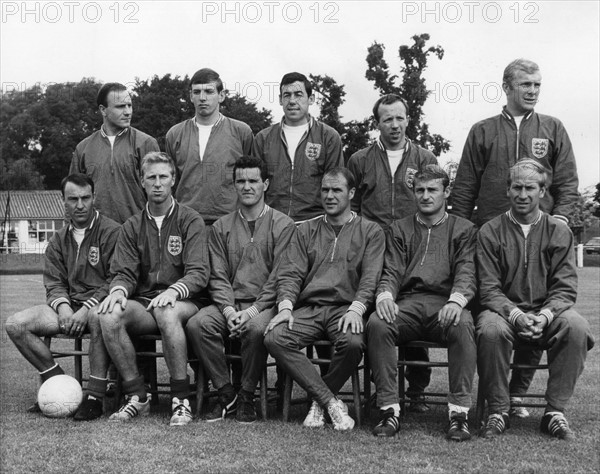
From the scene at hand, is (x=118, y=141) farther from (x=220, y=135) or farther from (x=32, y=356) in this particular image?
(x=32, y=356)

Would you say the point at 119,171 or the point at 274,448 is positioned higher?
the point at 119,171

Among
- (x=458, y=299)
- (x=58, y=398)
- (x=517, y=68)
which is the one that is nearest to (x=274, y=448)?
(x=458, y=299)

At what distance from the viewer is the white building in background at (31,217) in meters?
58.4

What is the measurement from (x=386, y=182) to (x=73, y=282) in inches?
114

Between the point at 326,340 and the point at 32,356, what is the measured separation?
2.50 metres

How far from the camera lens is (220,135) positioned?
7301 mm

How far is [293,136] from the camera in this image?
285 inches

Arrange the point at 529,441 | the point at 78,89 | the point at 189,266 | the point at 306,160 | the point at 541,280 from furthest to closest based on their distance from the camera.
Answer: the point at 78,89
the point at 306,160
the point at 189,266
the point at 541,280
the point at 529,441

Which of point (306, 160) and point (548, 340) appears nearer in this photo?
point (548, 340)

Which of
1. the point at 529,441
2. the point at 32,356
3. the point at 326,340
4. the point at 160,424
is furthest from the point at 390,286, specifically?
the point at 32,356

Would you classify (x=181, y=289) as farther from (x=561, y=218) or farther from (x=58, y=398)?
(x=561, y=218)

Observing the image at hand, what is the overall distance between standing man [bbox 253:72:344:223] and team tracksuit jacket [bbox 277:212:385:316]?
2.44 ft

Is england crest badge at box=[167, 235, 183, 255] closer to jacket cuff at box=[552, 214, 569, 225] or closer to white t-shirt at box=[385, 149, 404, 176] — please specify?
white t-shirt at box=[385, 149, 404, 176]

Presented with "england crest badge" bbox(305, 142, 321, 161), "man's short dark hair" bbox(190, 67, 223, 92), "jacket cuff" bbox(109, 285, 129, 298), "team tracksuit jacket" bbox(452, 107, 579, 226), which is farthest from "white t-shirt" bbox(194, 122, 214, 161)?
"team tracksuit jacket" bbox(452, 107, 579, 226)
